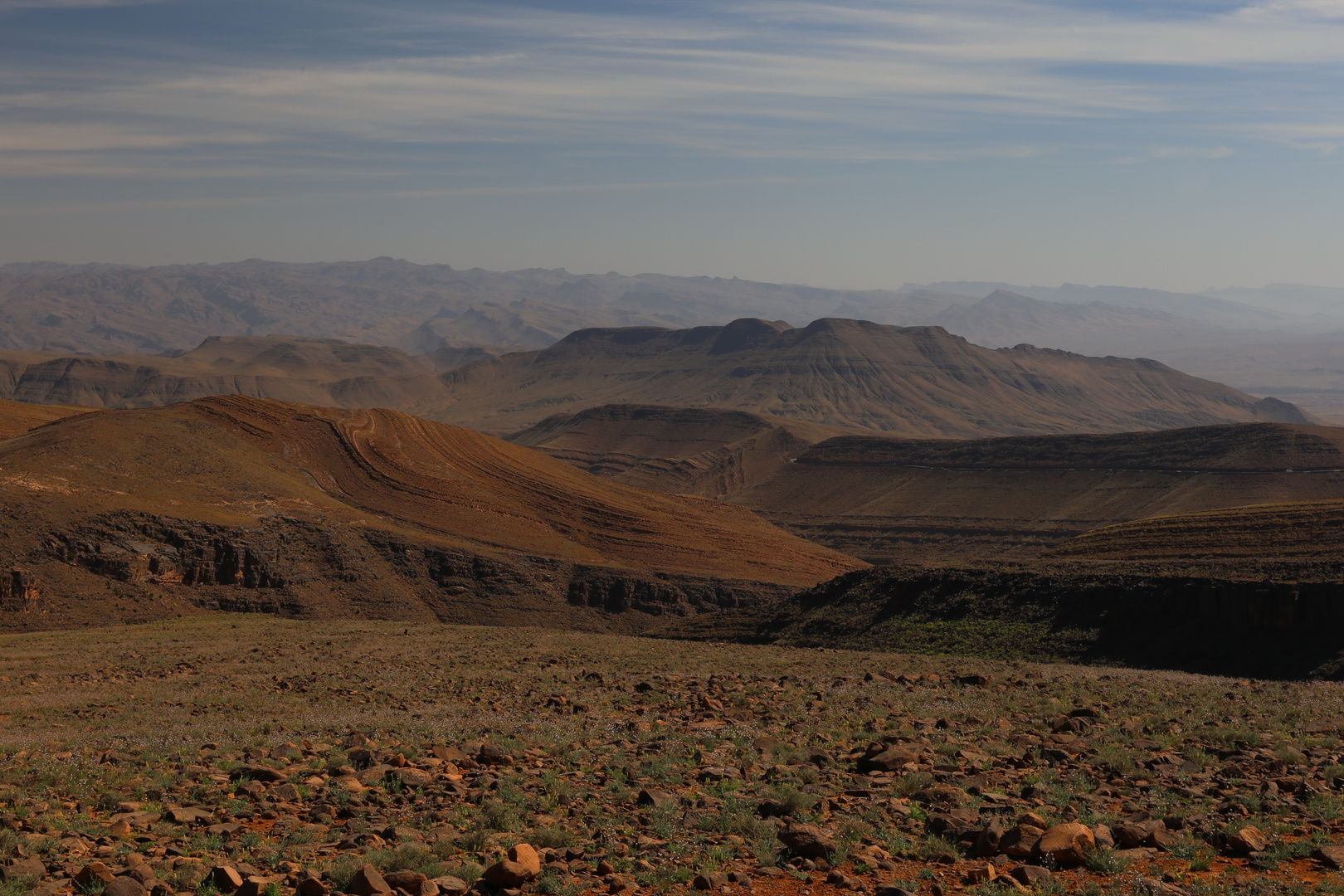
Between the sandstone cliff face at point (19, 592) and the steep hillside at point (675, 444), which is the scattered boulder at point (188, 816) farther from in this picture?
the steep hillside at point (675, 444)

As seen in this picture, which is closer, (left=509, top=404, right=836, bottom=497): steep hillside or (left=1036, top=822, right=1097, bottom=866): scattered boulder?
(left=1036, top=822, right=1097, bottom=866): scattered boulder

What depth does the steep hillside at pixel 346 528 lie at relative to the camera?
4450 cm

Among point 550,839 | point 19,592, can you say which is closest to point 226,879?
point 550,839

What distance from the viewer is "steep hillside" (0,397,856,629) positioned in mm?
44500

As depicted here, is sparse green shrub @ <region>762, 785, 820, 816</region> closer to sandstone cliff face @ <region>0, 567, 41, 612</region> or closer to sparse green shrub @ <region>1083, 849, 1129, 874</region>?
sparse green shrub @ <region>1083, 849, 1129, 874</region>

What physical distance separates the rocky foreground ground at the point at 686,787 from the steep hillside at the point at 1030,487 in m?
58.4

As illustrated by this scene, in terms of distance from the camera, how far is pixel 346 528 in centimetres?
5181

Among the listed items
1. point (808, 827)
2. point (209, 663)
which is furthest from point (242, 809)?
point (209, 663)

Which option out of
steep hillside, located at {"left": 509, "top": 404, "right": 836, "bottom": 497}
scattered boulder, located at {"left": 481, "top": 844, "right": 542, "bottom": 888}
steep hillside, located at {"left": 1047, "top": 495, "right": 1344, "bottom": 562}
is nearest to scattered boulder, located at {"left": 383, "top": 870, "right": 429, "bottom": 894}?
scattered boulder, located at {"left": 481, "top": 844, "right": 542, "bottom": 888}

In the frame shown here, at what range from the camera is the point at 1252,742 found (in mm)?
15328

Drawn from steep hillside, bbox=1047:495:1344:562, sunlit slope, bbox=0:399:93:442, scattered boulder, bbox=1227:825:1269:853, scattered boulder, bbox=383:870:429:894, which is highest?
sunlit slope, bbox=0:399:93:442

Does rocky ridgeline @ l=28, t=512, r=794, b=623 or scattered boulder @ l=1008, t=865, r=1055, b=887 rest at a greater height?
scattered boulder @ l=1008, t=865, r=1055, b=887

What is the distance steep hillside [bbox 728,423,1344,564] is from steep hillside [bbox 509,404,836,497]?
1362 cm

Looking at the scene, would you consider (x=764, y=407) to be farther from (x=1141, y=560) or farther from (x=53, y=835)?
(x=53, y=835)
